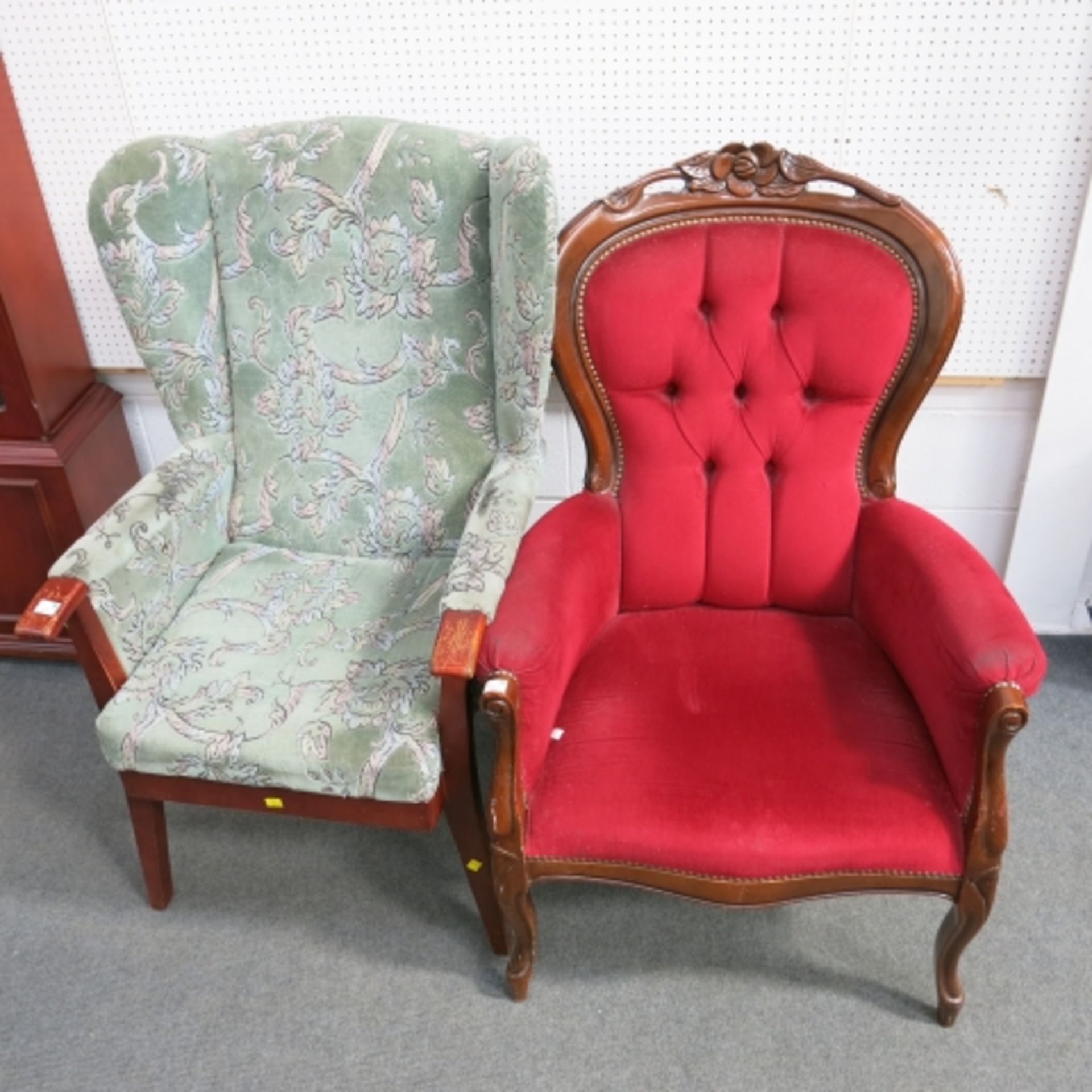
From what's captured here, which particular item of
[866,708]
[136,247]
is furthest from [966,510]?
[136,247]

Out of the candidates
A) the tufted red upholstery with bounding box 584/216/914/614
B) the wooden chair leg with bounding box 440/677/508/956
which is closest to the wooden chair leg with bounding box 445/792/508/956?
the wooden chair leg with bounding box 440/677/508/956

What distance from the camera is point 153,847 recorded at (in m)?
1.72

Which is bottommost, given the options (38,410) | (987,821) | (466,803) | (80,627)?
(466,803)

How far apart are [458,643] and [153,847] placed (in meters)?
0.73

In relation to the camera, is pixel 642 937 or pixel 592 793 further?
pixel 642 937

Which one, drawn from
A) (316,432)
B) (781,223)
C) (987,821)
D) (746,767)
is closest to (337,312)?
(316,432)

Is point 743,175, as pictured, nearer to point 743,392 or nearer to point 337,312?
point 743,392

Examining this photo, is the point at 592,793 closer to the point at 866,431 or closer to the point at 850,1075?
the point at 850,1075

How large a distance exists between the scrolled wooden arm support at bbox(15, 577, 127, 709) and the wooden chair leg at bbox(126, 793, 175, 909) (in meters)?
0.18

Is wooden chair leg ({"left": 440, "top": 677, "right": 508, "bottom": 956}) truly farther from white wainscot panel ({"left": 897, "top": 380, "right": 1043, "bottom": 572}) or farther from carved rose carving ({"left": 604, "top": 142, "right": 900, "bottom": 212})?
white wainscot panel ({"left": 897, "top": 380, "right": 1043, "bottom": 572})

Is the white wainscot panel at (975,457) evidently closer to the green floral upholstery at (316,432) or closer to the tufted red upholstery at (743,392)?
the tufted red upholstery at (743,392)

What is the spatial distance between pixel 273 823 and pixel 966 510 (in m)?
1.47

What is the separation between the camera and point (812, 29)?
5.54 feet

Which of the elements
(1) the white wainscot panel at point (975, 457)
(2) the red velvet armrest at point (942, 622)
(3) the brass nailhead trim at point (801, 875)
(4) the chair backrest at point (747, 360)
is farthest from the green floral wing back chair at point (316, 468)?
(1) the white wainscot panel at point (975, 457)
